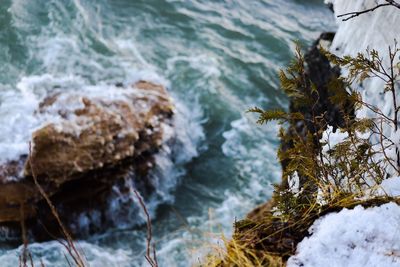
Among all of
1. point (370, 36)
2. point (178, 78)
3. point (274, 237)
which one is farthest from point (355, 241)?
point (178, 78)

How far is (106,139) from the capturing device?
7.28 metres

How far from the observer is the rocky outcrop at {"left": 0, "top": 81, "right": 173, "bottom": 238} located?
6.75 m

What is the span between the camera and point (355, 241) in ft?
9.07

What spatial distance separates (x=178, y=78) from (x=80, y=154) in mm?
3750

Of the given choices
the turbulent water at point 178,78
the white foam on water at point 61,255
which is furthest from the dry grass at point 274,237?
the white foam on water at point 61,255

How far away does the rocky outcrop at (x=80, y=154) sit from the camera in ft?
22.1

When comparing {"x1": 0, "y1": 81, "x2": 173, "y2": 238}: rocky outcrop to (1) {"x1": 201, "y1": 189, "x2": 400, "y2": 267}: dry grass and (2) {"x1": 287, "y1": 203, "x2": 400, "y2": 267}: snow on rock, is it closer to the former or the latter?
(1) {"x1": 201, "y1": 189, "x2": 400, "y2": 267}: dry grass

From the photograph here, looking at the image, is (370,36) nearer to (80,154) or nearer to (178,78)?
(80,154)

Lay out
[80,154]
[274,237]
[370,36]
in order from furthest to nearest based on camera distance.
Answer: [80,154], [370,36], [274,237]

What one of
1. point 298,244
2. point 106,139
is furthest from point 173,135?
point 298,244

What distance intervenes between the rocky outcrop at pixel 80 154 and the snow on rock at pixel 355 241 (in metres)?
4.41

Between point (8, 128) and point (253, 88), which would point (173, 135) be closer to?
point (8, 128)

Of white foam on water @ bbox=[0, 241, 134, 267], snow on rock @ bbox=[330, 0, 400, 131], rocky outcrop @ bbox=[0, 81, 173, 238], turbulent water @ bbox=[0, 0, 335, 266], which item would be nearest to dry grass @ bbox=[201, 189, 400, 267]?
snow on rock @ bbox=[330, 0, 400, 131]

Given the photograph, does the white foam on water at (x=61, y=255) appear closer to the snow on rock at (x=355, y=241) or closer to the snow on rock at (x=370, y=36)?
the snow on rock at (x=370, y=36)
